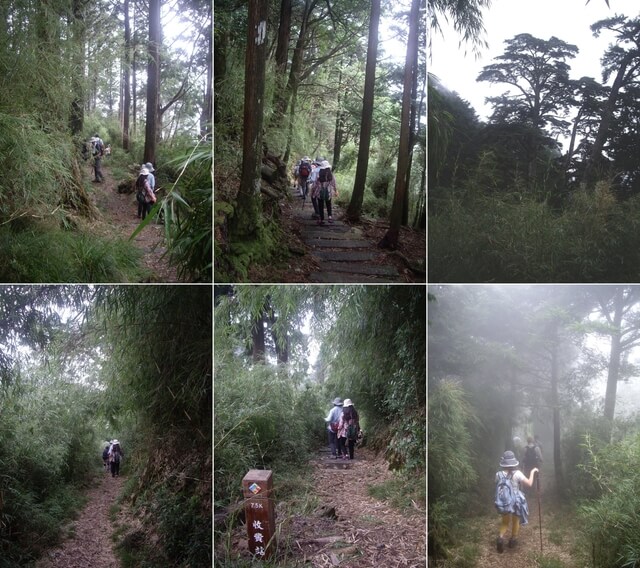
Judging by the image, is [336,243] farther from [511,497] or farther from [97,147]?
[511,497]

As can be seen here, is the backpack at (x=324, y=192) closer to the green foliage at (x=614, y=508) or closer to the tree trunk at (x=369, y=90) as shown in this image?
the tree trunk at (x=369, y=90)

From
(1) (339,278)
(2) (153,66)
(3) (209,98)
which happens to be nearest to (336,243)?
(1) (339,278)

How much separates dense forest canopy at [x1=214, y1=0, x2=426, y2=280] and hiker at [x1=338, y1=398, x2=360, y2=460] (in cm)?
80

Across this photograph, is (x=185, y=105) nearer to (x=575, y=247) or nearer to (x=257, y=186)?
(x=257, y=186)

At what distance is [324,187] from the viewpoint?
→ 100 inches

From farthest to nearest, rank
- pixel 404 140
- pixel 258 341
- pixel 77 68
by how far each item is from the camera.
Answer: pixel 258 341, pixel 404 140, pixel 77 68

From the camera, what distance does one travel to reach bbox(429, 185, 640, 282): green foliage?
8.81ft

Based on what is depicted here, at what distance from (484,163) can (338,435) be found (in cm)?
144

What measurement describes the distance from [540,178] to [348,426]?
1459mm

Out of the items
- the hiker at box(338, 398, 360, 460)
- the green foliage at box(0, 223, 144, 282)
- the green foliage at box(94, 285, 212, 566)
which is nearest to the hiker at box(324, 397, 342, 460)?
the hiker at box(338, 398, 360, 460)

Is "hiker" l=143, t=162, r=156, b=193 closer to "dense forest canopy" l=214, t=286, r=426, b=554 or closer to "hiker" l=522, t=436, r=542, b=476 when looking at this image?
"dense forest canopy" l=214, t=286, r=426, b=554

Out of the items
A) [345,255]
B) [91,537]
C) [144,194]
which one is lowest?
[91,537]

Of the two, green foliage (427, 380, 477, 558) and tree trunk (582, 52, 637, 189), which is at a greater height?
tree trunk (582, 52, 637, 189)

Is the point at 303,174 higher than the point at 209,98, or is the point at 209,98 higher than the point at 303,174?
A: the point at 209,98
